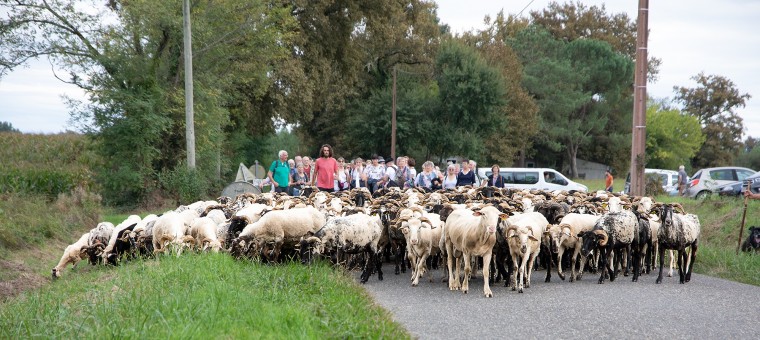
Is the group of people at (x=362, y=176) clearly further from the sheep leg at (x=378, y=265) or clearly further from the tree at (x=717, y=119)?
the tree at (x=717, y=119)

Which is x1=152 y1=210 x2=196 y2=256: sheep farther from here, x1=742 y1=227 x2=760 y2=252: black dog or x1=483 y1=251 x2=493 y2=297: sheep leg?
x1=742 y1=227 x2=760 y2=252: black dog

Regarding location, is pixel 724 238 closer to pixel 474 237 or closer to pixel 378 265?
pixel 474 237

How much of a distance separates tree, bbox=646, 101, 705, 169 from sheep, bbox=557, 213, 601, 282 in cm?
6363

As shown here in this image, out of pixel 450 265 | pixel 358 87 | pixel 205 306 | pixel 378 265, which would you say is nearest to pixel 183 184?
pixel 378 265

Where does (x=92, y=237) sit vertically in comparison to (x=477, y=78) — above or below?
below

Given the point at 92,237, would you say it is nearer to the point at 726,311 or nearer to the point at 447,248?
the point at 447,248

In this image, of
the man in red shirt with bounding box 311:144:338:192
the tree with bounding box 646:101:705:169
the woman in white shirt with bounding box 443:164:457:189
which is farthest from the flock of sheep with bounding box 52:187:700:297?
the tree with bounding box 646:101:705:169

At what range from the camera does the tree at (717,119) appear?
3066 inches

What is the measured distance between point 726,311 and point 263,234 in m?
7.00

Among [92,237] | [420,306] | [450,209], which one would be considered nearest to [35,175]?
[92,237]

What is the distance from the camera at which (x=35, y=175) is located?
24.7m

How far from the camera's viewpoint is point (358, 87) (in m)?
51.2

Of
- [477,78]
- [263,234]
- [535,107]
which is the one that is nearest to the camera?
[263,234]

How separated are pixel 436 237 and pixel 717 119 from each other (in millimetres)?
75857
